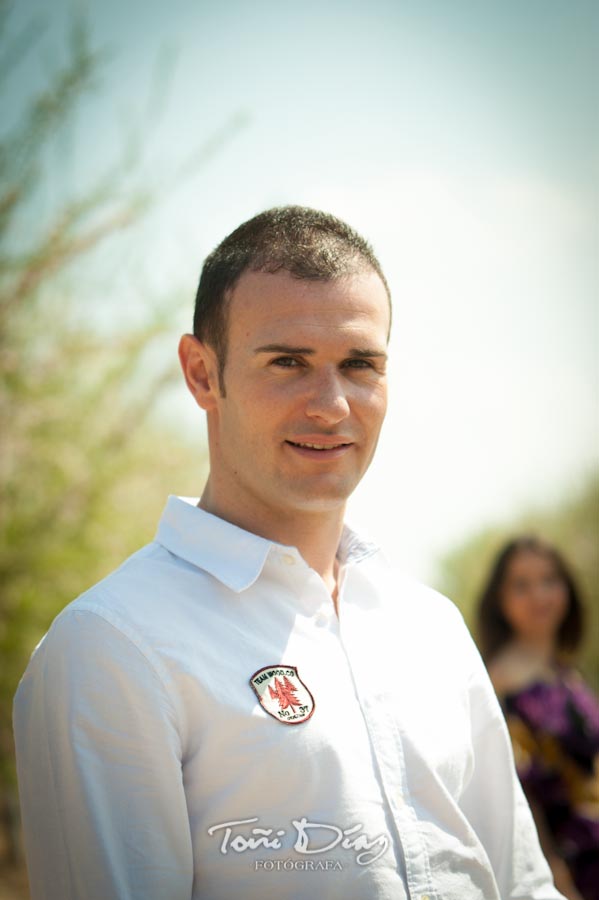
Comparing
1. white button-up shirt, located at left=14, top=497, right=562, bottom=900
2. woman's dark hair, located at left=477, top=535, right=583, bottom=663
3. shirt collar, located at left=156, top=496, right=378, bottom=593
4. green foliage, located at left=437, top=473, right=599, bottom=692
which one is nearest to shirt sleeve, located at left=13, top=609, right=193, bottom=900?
white button-up shirt, located at left=14, top=497, right=562, bottom=900

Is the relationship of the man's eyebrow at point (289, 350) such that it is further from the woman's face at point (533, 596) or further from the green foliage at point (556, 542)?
the green foliage at point (556, 542)

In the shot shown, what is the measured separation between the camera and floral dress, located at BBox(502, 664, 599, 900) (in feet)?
10.9

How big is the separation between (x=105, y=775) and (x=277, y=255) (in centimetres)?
98

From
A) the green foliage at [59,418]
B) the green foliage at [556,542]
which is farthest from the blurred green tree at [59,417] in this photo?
the green foliage at [556,542]

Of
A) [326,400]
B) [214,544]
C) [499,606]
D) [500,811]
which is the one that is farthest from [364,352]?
[499,606]

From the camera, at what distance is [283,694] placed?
141 cm

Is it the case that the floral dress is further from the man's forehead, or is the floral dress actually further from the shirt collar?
the man's forehead

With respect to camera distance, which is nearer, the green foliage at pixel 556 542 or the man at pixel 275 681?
the man at pixel 275 681

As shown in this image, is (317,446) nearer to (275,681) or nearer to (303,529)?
(303,529)

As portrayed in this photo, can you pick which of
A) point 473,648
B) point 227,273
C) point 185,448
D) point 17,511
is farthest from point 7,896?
point 227,273

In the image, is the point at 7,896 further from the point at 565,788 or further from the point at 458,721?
the point at 458,721

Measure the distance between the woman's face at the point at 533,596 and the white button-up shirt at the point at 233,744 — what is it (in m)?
2.32

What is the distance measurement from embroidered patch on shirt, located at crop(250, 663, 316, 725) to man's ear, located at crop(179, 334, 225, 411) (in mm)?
575

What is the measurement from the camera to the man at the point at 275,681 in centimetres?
128
